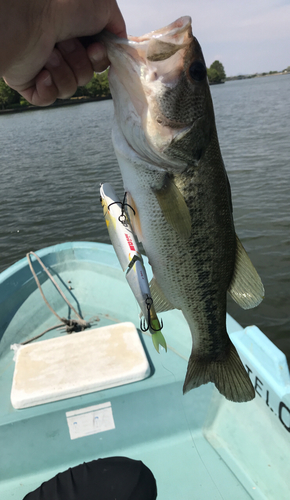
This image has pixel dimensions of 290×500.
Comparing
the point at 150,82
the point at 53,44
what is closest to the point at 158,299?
the point at 150,82

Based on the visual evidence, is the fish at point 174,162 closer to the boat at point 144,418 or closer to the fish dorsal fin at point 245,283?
the fish dorsal fin at point 245,283

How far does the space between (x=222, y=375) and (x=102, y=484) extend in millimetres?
952

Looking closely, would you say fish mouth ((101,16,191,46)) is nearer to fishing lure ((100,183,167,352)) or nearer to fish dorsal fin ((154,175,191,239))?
fish dorsal fin ((154,175,191,239))

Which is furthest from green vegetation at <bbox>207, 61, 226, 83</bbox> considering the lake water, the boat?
the boat

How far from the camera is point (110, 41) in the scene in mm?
1499

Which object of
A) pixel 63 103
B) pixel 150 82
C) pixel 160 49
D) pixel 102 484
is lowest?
pixel 102 484

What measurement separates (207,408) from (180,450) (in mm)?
426

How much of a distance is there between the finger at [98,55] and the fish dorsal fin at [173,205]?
2.05 ft

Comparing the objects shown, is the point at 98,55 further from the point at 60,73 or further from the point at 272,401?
the point at 272,401

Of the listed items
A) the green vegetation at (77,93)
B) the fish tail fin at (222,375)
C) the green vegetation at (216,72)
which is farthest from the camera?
the green vegetation at (216,72)

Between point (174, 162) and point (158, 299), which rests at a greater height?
point (174, 162)

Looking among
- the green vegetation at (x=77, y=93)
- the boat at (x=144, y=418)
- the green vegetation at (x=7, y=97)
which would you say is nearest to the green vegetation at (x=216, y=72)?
the green vegetation at (x=77, y=93)

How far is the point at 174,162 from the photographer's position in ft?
5.12

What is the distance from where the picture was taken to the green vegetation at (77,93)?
204 feet
